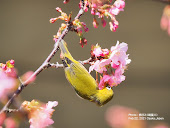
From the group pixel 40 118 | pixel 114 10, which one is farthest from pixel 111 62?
pixel 40 118

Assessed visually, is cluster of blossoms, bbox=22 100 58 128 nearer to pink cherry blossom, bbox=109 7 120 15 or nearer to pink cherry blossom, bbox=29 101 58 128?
pink cherry blossom, bbox=29 101 58 128

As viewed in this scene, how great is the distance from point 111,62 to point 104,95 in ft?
0.94

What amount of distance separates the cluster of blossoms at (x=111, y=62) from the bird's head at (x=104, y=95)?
18 centimetres

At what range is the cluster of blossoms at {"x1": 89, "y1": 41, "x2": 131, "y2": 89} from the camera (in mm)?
969

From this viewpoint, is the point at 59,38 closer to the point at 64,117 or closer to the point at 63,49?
the point at 63,49

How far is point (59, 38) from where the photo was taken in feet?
3.38

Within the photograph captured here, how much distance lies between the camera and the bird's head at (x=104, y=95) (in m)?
1.21

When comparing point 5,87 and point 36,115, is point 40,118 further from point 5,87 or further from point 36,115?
point 5,87

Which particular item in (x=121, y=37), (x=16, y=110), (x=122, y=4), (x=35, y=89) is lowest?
(x=16, y=110)

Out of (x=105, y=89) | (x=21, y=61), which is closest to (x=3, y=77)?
(x=105, y=89)

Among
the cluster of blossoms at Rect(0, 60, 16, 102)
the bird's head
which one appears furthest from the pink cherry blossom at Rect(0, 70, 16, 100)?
the bird's head

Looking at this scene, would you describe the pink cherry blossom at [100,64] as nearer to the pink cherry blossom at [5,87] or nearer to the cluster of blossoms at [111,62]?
the cluster of blossoms at [111,62]

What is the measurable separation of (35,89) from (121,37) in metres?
1.14

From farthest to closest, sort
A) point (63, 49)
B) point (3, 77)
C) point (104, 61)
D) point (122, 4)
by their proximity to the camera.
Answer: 1. point (63, 49)
2. point (122, 4)
3. point (104, 61)
4. point (3, 77)
